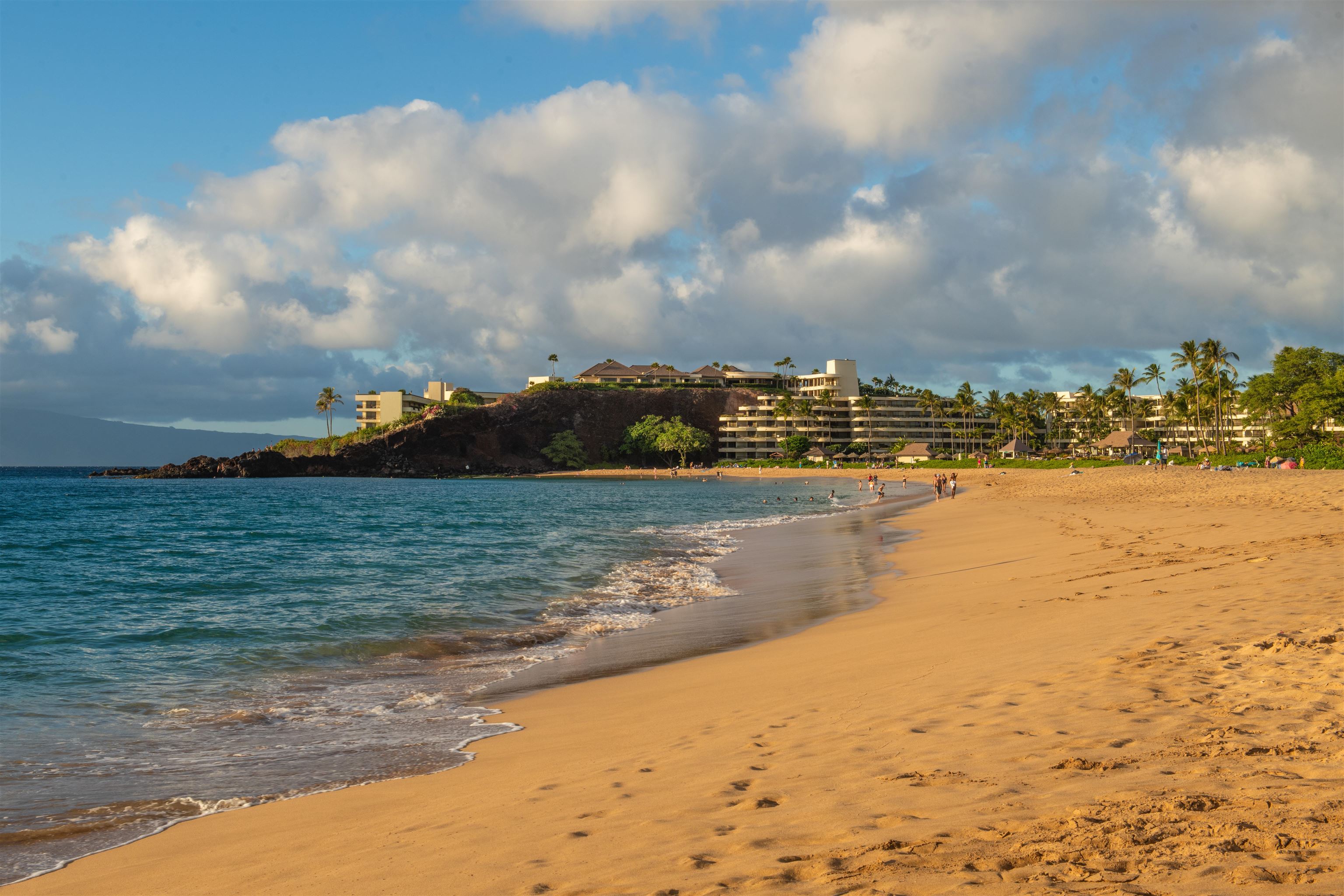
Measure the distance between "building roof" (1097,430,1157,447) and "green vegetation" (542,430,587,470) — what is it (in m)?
86.6

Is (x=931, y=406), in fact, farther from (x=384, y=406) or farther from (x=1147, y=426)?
(x=384, y=406)

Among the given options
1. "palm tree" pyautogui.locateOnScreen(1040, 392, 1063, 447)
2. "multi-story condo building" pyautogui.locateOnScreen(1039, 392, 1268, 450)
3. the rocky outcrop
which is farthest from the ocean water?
"multi-story condo building" pyautogui.locateOnScreen(1039, 392, 1268, 450)

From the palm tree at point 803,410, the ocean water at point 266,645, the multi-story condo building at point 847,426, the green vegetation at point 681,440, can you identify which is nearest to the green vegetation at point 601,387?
the green vegetation at point 681,440

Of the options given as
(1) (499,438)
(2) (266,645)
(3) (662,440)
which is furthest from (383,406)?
(2) (266,645)

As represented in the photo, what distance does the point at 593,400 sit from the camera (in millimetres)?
159375

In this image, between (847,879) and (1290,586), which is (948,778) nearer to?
(847,879)

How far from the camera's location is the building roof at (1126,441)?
10525 centimetres

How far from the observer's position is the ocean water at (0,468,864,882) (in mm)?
7246

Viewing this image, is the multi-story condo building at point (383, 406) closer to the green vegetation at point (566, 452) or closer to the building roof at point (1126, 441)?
the green vegetation at point (566, 452)

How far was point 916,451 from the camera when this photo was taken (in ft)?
389

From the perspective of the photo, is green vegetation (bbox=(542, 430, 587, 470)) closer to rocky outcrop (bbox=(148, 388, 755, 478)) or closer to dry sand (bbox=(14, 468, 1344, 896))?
rocky outcrop (bbox=(148, 388, 755, 478))

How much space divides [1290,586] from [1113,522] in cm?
1608

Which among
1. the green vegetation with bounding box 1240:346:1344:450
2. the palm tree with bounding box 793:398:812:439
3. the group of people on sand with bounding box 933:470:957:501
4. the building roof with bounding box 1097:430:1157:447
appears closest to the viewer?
the group of people on sand with bounding box 933:470:957:501

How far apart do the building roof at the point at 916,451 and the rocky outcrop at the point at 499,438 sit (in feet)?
149
